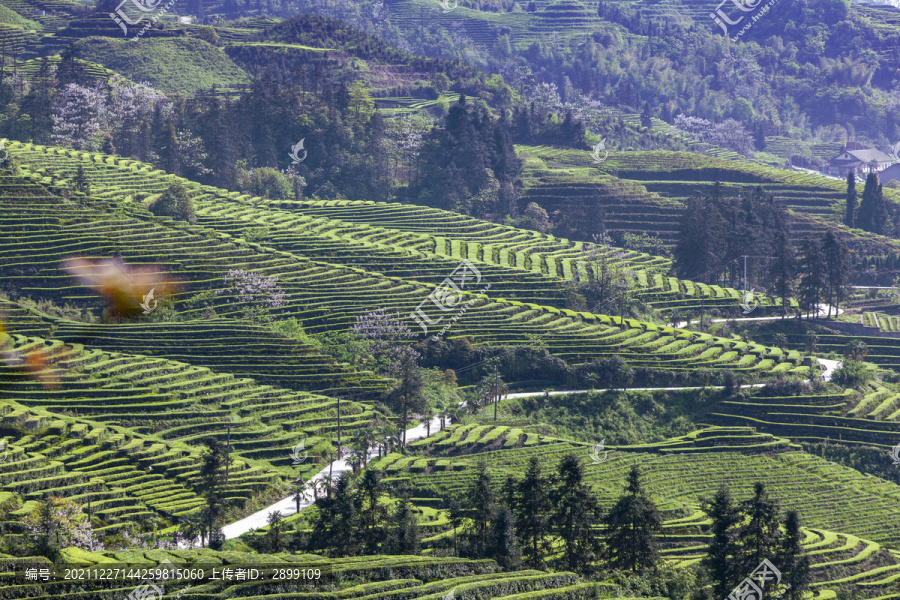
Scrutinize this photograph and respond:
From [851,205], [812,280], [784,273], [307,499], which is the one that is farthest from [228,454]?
[851,205]

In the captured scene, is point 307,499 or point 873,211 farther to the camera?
point 873,211

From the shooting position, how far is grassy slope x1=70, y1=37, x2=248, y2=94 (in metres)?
146

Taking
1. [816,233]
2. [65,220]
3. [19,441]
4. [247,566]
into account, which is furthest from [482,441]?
[816,233]

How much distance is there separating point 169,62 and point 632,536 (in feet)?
410

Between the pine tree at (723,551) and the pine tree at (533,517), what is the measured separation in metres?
6.77

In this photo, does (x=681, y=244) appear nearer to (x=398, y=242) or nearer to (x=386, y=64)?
(x=398, y=242)

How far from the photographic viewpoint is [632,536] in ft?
144

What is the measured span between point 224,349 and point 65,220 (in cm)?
2449

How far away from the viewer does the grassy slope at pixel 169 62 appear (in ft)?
478

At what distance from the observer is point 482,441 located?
6131 centimetres

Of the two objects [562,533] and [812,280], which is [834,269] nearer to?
[812,280]

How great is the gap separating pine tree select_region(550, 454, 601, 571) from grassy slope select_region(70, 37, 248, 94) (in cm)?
11087

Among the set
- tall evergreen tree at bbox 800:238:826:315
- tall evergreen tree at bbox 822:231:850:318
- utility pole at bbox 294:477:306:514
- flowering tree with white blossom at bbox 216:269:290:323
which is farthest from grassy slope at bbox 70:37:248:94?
utility pole at bbox 294:477:306:514

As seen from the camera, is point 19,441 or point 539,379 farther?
A: point 539,379
